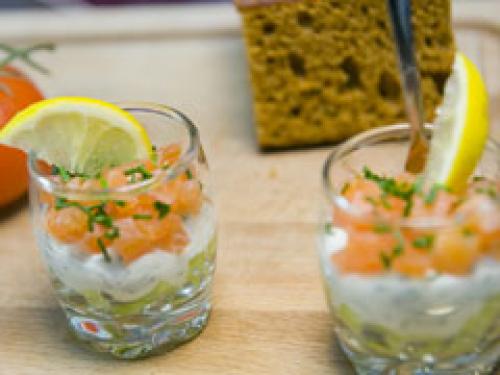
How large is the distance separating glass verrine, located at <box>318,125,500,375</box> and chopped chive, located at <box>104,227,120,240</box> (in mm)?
223

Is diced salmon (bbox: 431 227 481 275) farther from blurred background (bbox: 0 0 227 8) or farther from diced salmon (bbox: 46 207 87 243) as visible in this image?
blurred background (bbox: 0 0 227 8)

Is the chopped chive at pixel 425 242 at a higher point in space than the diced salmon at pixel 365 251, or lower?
higher

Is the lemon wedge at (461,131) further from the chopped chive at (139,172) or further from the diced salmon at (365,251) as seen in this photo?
the chopped chive at (139,172)

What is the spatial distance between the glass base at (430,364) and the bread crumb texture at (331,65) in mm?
564

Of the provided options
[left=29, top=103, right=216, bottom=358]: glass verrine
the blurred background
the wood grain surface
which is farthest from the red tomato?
the blurred background

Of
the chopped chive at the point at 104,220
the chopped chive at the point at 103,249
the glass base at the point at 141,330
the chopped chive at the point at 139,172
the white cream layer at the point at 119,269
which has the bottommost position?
A: the glass base at the point at 141,330

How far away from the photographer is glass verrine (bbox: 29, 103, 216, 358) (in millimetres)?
979

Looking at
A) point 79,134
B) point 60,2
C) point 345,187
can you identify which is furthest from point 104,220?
point 60,2

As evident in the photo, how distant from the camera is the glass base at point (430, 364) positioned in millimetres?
923

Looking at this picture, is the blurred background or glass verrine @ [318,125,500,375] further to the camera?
the blurred background

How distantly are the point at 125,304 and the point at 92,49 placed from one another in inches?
35.1

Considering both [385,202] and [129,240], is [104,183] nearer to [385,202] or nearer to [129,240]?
[129,240]

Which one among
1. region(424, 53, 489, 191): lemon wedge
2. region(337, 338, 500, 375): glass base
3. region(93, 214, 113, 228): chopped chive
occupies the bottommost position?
region(337, 338, 500, 375): glass base

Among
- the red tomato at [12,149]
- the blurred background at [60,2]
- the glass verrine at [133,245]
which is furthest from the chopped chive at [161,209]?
the blurred background at [60,2]
